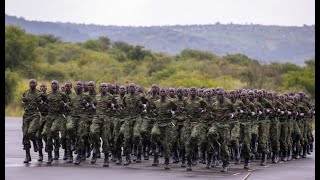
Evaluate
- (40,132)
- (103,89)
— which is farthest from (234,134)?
(40,132)

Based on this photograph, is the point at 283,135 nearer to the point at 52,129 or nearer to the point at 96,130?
the point at 96,130

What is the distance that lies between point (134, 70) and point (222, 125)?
5310 cm

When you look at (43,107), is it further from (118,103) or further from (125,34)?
(125,34)

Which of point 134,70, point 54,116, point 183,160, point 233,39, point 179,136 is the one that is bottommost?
point 183,160

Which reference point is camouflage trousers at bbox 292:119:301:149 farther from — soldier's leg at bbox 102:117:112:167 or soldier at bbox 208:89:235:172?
soldier's leg at bbox 102:117:112:167

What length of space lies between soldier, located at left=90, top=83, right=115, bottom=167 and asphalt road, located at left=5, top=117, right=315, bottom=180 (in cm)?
49

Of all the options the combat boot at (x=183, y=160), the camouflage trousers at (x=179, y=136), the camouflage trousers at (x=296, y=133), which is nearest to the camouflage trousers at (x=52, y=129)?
the camouflage trousers at (x=179, y=136)

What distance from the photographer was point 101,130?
21078 mm

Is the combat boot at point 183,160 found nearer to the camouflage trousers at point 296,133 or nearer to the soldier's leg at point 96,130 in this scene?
the soldier's leg at point 96,130

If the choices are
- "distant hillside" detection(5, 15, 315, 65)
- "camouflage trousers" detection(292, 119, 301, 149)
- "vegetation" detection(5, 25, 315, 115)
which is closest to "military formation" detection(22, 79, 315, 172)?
"camouflage trousers" detection(292, 119, 301, 149)

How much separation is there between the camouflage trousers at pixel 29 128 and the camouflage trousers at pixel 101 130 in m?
1.41

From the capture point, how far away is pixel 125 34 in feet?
541

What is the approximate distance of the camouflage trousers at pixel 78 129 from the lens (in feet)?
68.7
